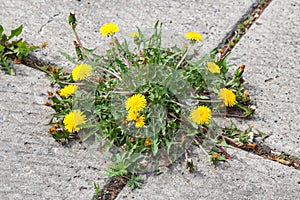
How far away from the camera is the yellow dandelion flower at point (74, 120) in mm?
2107

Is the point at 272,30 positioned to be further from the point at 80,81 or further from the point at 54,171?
the point at 54,171

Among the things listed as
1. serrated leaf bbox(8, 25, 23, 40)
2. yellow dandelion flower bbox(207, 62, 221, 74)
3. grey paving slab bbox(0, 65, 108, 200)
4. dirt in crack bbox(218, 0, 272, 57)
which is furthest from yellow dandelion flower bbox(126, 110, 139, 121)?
serrated leaf bbox(8, 25, 23, 40)

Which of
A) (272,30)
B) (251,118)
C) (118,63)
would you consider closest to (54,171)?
(118,63)

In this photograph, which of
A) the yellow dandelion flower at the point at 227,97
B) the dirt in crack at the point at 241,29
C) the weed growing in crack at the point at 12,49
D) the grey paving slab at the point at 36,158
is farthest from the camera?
the dirt in crack at the point at 241,29

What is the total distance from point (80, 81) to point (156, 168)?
1.89 feet

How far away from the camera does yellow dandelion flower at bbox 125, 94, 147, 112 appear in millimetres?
2062

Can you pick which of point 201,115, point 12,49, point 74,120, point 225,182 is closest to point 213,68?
point 201,115

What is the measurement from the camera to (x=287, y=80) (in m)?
2.47

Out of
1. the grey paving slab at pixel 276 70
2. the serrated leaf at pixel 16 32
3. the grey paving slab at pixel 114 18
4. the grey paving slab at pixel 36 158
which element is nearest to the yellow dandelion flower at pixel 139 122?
the grey paving slab at pixel 36 158

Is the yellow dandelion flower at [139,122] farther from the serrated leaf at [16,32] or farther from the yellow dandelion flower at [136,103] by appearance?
the serrated leaf at [16,32]

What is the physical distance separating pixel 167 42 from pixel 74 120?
76 cm

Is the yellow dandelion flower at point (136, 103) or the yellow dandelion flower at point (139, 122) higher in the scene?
the yellow dandelion flower at point (136, 103)

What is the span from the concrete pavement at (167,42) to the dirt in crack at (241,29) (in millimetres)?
32

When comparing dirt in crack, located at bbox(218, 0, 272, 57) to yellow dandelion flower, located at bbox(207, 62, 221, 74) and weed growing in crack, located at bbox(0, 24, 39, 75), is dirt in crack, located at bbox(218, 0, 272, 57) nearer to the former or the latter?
yellow dandelion flower, located at bbox(207, 62, 221, 74)
